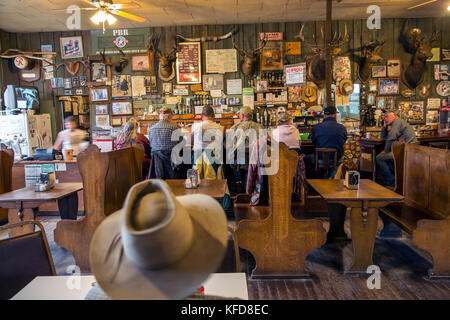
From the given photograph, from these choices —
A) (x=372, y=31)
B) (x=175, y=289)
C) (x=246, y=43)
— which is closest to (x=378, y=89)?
(x=372, y=31)

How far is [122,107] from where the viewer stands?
8.41 metres

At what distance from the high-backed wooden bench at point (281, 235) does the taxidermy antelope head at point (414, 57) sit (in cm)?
657

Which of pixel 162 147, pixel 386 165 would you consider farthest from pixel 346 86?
pixel 162 147

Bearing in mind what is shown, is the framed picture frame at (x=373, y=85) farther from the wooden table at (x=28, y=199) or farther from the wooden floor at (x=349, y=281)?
the wooden table at (x=28, y=199)

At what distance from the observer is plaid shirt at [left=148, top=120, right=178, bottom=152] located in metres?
4.93

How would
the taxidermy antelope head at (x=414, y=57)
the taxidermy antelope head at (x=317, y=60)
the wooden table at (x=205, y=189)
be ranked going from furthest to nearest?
the taxidermy antelope head at (x=414, y=57), the taxidermy antelope head at (x=317, y=60), the wooden table at (x=205, y=189)

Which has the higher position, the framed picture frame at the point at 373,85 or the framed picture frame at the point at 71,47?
the framed picture frame at the point at 71,47

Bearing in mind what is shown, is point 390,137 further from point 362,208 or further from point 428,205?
point 362,208

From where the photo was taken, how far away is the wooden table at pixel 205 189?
312cm

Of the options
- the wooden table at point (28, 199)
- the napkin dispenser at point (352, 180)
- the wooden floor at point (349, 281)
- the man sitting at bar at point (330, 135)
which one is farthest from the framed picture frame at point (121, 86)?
the napkin dispenser at point (352, 180)

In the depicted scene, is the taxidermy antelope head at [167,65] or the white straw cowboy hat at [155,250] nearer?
the white straw cowboy hat at [155,250]

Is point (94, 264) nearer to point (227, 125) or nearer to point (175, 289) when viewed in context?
point (175, 289)

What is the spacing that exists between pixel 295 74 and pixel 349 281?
574 centimetres

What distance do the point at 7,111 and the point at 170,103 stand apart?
3563mm
